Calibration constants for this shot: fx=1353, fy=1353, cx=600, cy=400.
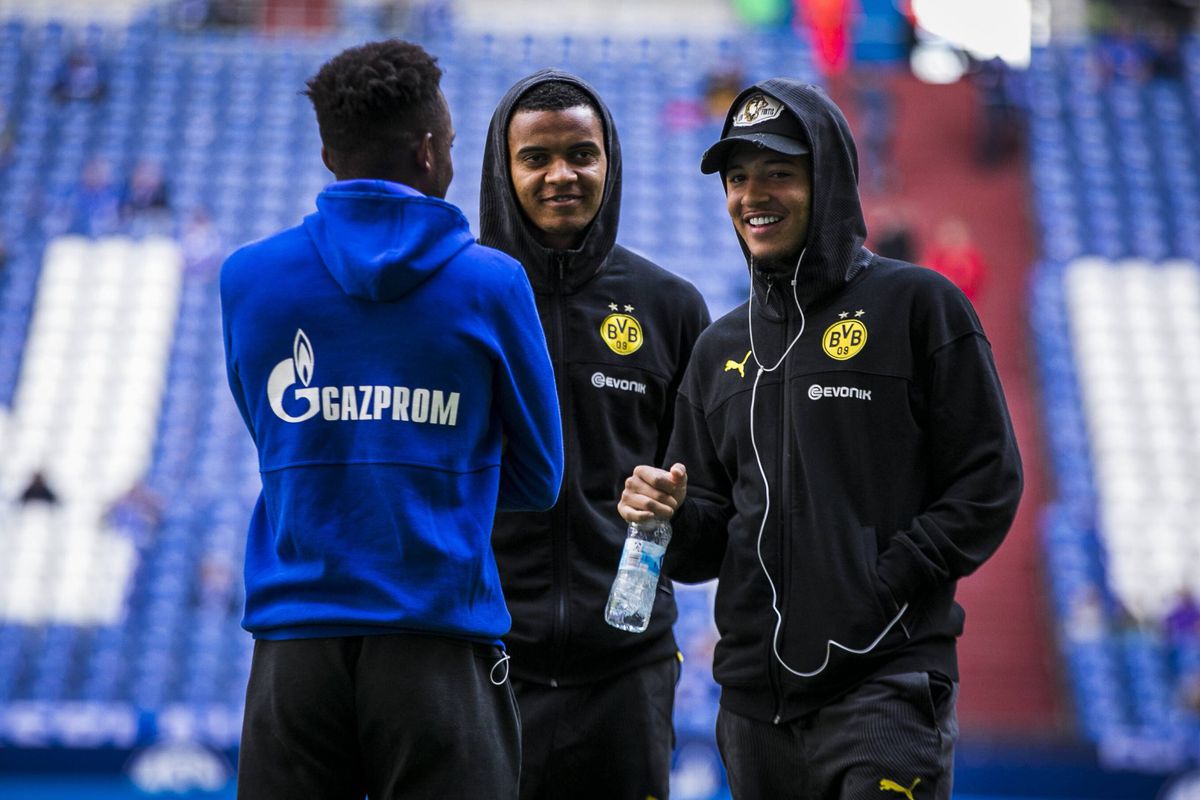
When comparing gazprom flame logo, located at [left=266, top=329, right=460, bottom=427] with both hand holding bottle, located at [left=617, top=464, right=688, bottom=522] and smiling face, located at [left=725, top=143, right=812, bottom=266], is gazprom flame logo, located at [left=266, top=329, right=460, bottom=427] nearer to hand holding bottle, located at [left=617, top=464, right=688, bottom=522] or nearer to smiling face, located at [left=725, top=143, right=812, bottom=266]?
hand holding bottle, located at [left=617, top=464, right=688, bottom=522]

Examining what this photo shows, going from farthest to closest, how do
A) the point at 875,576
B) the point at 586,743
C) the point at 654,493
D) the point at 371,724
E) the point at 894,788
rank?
the point at 586,743 < the point at 654,493 < the point at 875,576 < the point at 894,788 < the point at 371,724

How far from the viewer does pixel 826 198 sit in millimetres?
2662

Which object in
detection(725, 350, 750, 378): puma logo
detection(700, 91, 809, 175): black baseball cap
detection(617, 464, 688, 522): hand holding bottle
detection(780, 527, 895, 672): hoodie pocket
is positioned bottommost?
detection(780, 527, 895, 672): hoodie pocket

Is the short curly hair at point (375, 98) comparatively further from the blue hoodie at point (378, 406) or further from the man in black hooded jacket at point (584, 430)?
the man in black hooded jacket at point (584, 430)

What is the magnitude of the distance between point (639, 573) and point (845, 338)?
0.61 meters

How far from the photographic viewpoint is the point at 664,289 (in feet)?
10.5

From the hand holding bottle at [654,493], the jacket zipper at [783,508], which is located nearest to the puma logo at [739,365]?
the jacket zipper at [783,508]

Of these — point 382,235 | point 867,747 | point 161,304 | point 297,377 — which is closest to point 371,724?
point 297,377

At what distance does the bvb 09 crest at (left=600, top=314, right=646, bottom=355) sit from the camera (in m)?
3.07

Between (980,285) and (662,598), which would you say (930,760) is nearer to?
(662,598)

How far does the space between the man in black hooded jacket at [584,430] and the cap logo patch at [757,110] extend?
1.39 ft

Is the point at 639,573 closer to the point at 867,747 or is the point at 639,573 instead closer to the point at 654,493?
the point at 654,493

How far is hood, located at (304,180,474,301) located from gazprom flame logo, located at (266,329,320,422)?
0.11 m

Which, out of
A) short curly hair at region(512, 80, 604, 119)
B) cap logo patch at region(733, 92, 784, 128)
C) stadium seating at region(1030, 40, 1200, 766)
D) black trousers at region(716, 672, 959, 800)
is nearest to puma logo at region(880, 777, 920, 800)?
black trousers at region(716, 672, 959, 800)
